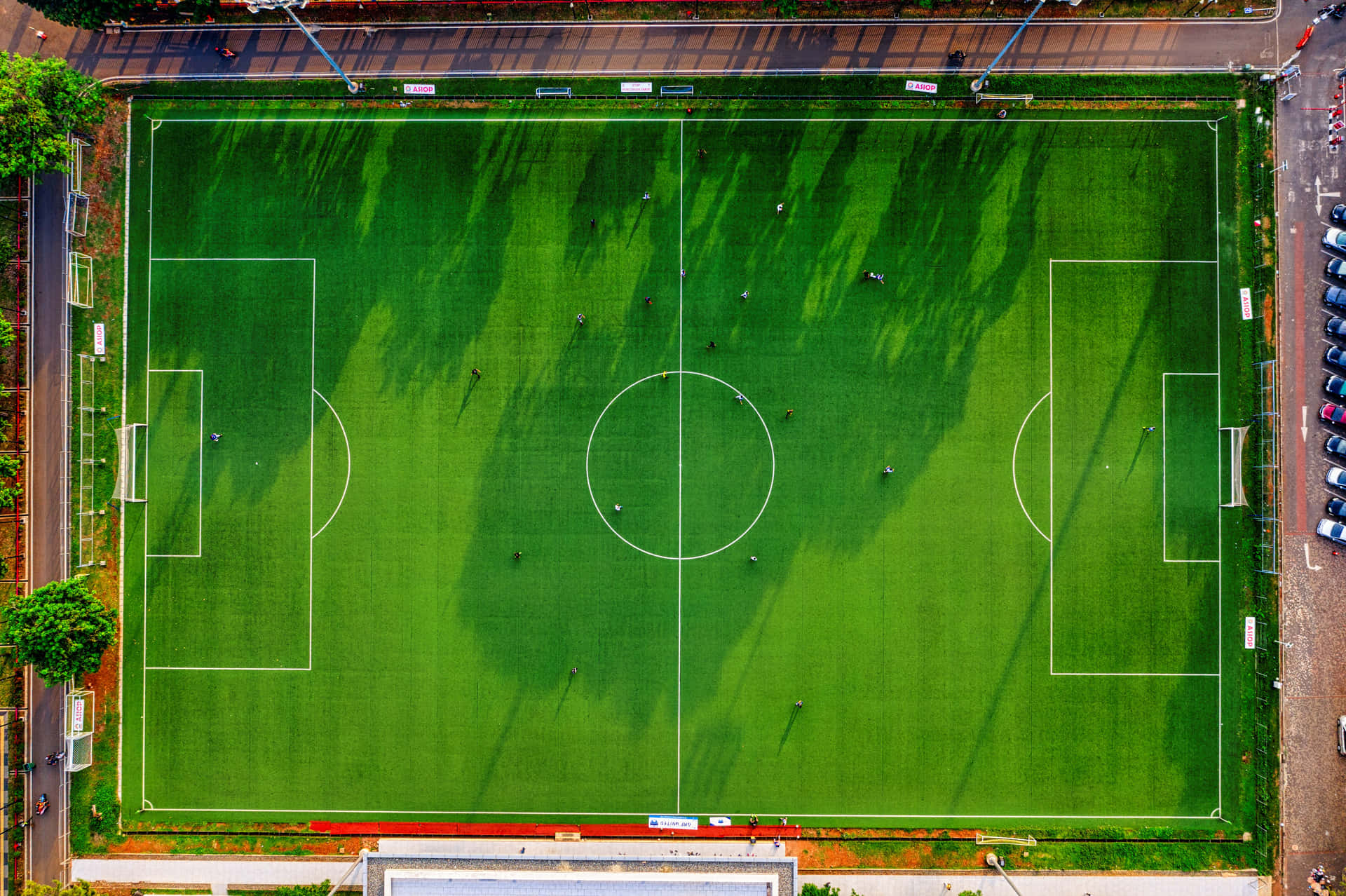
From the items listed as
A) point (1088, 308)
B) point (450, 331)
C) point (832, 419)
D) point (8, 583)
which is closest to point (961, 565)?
point (832, 419)

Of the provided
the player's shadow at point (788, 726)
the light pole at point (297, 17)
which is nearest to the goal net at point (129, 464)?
the light pole at point (297, 17)

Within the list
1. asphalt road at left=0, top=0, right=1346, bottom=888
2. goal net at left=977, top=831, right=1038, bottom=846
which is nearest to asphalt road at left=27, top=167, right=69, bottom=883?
asphalt road at left=0, top=0, right=1346, bottom=888

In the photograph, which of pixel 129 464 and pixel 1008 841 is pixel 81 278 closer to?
pixel 129 464

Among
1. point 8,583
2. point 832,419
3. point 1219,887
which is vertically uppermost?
point 832,419

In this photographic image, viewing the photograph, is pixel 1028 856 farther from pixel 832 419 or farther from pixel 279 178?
pixel 279 178

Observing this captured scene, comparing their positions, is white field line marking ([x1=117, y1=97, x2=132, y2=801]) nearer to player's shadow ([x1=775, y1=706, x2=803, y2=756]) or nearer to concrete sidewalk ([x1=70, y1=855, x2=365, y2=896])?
concrete sidewalk ([x1=70, y1=855, x2=365, y2=896])

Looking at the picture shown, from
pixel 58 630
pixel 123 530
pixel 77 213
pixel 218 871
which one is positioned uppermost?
pixel 77 213

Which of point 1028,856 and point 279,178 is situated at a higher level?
point 279,178

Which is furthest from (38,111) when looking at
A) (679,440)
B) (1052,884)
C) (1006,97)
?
(1052,884)
